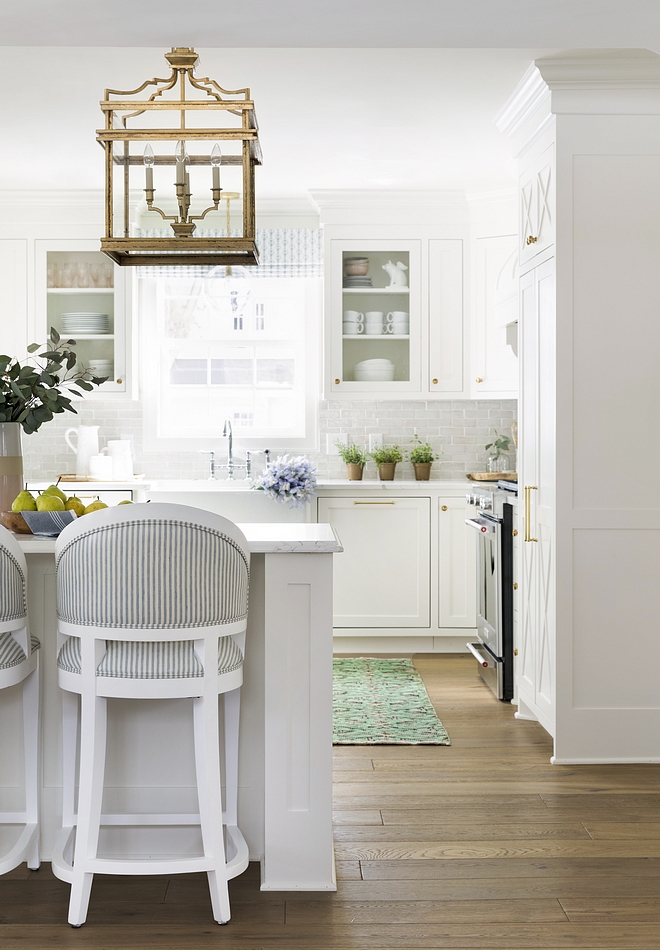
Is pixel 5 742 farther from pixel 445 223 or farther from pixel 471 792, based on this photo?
pixel 445 223

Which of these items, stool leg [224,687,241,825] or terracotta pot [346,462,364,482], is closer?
stool leg [224,687,241,825]

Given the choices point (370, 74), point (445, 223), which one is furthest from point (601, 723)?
point (445, 223)

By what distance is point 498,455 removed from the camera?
5.47 metres

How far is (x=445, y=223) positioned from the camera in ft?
17.1

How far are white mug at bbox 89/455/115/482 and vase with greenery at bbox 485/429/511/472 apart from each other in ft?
7.77

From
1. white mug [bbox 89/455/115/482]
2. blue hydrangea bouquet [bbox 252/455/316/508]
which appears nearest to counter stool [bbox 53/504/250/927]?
blue hydrangea bouquet [bbox 252/455/316/508]

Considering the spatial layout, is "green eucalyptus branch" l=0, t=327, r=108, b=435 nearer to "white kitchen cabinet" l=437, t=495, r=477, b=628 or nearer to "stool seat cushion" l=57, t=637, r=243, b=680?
"stool seat cushion" l=57, t=637, r=243, b=680

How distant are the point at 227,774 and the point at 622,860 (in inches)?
46.3

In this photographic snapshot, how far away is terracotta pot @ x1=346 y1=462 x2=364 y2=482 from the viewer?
211 inches

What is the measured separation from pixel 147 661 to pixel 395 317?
3577 mm

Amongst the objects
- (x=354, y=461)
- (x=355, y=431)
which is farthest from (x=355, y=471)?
(x=355, y=431)

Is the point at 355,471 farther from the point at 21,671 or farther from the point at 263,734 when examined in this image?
the point at 21,671

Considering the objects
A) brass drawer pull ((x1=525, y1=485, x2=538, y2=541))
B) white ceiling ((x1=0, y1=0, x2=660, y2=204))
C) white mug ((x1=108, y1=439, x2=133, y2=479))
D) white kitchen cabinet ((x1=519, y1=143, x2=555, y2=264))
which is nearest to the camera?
white ceiling ((x1=0, y1=0, x2=660, y2=204))

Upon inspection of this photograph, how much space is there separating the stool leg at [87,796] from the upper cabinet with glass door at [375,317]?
340 centimetres
